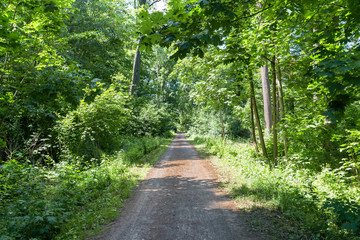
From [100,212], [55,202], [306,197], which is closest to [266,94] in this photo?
[306,197]

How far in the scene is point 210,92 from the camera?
34.9 ft

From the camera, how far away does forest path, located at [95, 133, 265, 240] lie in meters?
3.74

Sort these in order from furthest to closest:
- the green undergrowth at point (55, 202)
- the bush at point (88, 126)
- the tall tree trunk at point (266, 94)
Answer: the tall tree trunk at point (266, 94) < the bush at point (88, 126) < the green undergrowth at point (55, 202)

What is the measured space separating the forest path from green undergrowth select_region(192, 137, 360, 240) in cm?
77

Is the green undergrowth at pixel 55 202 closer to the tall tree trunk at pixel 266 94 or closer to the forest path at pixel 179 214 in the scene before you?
the forest path at pixel 179 214

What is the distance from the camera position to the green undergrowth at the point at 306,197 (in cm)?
314

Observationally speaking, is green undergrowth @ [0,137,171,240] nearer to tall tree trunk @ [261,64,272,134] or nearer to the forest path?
the forest path

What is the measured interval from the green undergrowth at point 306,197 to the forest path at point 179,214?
766 mm

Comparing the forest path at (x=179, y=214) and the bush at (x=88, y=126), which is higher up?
the bush at (x=88, y=126)

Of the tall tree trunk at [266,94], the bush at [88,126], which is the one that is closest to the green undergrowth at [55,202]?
the bush at [88,126]

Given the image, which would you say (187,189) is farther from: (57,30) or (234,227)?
(57,30)

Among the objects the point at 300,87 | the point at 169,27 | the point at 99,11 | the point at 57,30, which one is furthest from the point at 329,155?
the point at 99,11

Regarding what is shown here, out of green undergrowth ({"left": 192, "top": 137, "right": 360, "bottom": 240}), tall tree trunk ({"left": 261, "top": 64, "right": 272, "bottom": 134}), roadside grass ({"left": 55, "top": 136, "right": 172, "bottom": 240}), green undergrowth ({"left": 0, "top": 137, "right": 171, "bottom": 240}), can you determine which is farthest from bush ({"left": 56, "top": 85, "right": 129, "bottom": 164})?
tall tree trunk ({"left": 261, "top": 64, "right": 272, "bottom": 134})

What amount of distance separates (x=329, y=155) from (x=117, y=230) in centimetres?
676
